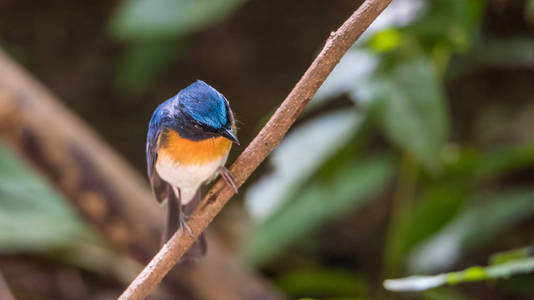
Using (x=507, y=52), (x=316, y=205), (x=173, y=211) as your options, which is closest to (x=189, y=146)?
(x=173, y=211)

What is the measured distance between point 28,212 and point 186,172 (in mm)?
1737

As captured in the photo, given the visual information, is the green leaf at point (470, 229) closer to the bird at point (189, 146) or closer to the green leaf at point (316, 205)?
the green leaf at point (316, 205)

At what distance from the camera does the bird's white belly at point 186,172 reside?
1.33 metres

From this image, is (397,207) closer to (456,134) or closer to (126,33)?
(456,134)

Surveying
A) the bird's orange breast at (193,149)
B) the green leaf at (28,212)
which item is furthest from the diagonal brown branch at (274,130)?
the green leaf at (28,212)

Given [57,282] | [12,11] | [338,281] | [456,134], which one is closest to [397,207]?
[338,281]

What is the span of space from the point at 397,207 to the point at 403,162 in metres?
0.28

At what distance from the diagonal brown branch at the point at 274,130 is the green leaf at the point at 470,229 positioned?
1682 mm

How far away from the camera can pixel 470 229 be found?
8.87 feet

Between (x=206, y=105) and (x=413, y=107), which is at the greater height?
(x=206, y=105)

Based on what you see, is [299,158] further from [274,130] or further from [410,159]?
[274,130]

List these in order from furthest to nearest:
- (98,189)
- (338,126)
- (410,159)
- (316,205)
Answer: (316,205), (98,189), (410,159), (338,126)

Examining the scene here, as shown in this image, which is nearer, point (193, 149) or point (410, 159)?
point (193, 149)

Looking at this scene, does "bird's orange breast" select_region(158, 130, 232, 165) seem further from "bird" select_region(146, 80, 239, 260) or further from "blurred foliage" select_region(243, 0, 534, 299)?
"blurred foliage" select_region(243, 0, 534, 299)
